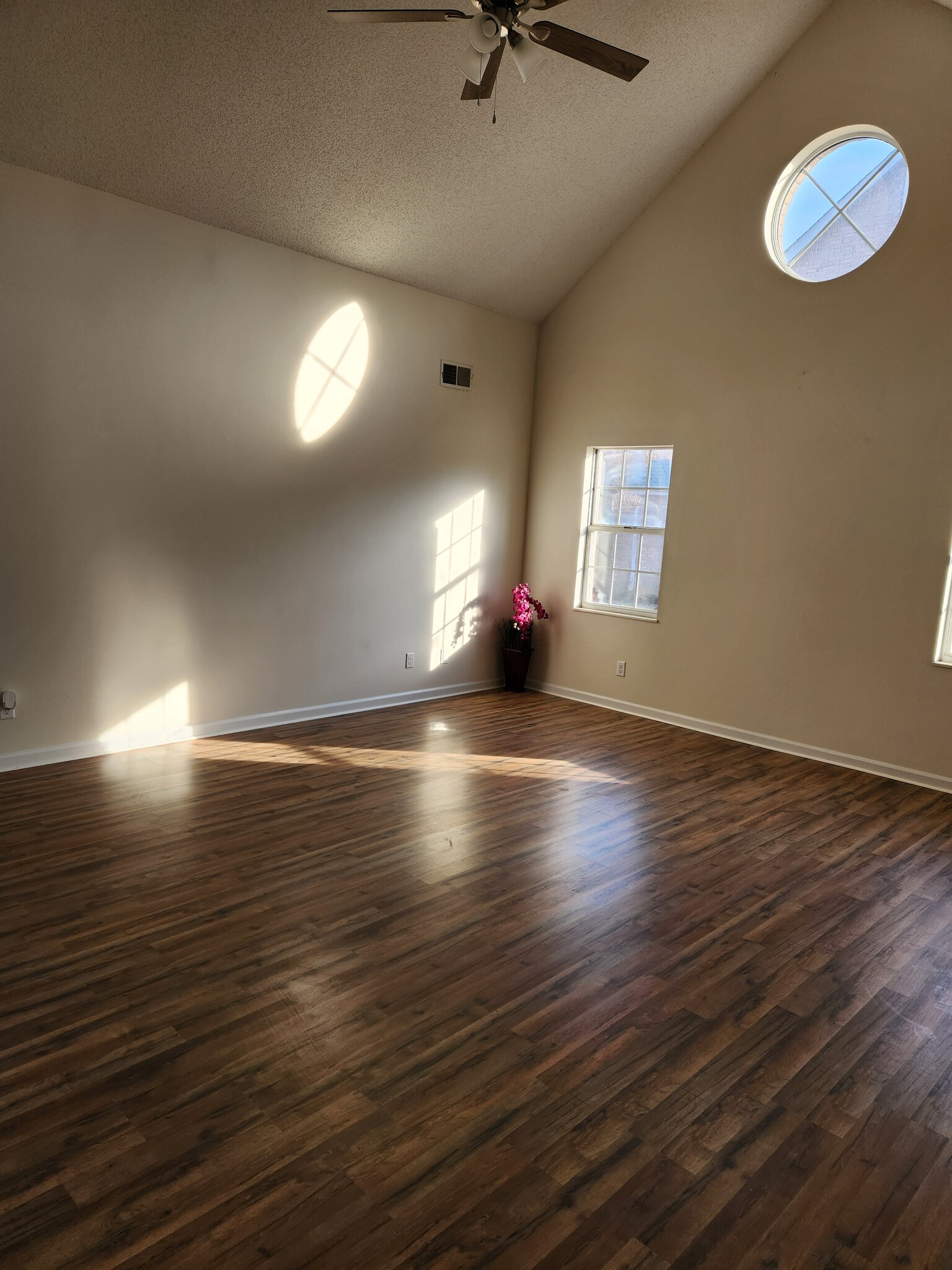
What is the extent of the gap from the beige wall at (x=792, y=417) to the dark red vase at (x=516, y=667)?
1.59 feet

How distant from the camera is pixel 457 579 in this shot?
262 inches

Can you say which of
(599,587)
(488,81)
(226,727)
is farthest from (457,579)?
(488,81)

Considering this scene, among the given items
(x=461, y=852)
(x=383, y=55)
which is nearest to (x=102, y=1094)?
(x=461, y=852)

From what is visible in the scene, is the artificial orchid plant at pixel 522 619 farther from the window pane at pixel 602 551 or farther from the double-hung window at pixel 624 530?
the window pane at pixel 602 551

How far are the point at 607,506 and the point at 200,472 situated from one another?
317 centimetres

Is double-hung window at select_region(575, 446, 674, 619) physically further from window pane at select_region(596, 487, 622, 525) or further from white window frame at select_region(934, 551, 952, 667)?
white window frame at select_region(934, 551, 952, 667)

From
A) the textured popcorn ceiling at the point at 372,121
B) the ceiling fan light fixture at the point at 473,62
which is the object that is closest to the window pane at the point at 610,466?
the textured popcorn ceiling at the point at 372,121

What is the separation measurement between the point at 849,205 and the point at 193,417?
4.19m

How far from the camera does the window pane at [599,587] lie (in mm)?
6703

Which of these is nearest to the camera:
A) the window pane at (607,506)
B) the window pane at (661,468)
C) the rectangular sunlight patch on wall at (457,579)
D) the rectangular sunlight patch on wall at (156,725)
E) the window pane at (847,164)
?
the rectangular sunlight patch on wall at (156,725)

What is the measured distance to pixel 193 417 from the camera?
193 inches

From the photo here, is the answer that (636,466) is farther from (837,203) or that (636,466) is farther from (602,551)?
(837,203)

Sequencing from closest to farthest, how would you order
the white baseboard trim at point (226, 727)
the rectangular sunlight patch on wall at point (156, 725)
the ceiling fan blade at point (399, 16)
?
the ceiling fan blade at point (399, 16), the white baseboard trim at point (226, 727), the rectangular sunlight patch on wall at point (156, 725)

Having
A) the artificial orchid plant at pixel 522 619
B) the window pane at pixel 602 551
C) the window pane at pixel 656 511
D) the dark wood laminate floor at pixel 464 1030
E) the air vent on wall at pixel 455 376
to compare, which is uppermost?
Answer: the air vent on wall at pixel 455 376
